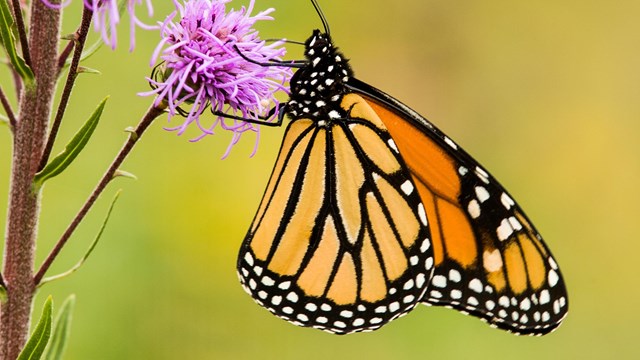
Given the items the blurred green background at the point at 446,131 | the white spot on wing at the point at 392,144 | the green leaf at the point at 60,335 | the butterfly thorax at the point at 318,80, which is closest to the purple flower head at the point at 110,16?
the green leaf at the point at 60,335

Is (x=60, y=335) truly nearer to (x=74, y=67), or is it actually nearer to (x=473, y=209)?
(x=74, y=67)

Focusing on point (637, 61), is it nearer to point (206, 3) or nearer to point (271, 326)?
point (271, 326)

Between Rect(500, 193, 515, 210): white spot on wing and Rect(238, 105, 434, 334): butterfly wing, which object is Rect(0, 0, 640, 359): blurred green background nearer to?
Rect(238, 105, 434, 334): butterfly wing

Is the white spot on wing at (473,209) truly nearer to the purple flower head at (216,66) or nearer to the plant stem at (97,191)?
the purple flower head at (216,66)

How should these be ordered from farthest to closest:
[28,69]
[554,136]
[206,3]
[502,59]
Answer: [502,59], [554,136], [206,3], [28,69]

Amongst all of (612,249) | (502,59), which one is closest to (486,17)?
(502,59)

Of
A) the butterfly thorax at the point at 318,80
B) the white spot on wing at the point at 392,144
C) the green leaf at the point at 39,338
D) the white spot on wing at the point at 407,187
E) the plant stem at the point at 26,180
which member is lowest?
the green leaf at the point at 39,338
